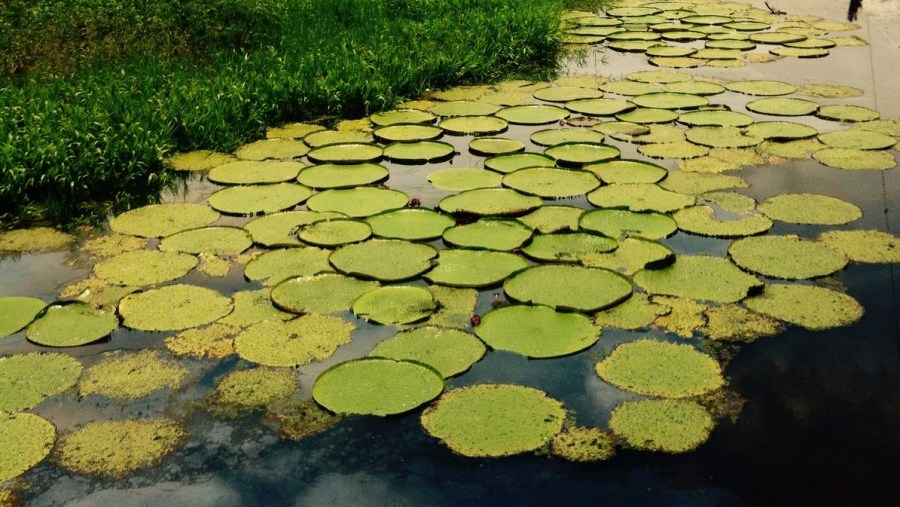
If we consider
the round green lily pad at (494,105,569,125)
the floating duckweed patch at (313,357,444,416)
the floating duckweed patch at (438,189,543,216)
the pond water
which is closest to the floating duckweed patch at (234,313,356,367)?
the pond water

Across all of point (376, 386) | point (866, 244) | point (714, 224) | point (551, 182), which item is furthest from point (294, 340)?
point (866, 244)

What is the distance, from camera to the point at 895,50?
275 inches

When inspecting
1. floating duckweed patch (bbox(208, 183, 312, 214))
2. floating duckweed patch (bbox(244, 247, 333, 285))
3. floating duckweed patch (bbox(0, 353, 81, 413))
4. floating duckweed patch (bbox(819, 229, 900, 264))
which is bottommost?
floating duckweed patch (bbox(819, 229, 900, 264))

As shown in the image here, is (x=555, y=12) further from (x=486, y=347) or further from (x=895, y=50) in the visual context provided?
(x=486, y=347)

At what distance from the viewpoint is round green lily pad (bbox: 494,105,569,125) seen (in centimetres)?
535

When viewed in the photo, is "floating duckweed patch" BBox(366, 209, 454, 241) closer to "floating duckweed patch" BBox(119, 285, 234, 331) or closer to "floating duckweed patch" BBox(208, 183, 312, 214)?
"floating duckweed patch" BBox(208, 183, 312, 214)

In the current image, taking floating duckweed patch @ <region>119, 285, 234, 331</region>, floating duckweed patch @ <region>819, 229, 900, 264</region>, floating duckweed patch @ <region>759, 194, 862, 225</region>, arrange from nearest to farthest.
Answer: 1. floating duckweed patch @ <region>119, 285, 234, 331</region>
2. floating duckweed patch @ <region>819, 229, 900, 264</region>
3. floating duckweed patch @ <region>759, 194, 862, 225</region>

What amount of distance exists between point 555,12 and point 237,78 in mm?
Result: 3278

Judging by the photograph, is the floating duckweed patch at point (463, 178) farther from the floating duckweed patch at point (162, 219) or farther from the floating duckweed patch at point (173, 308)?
the floating duckweed patch at point (173, 308)

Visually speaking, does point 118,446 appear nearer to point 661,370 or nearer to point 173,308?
point 173,308

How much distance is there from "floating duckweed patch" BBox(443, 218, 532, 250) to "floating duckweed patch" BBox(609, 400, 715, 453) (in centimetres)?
115

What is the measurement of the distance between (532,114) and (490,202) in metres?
1.60

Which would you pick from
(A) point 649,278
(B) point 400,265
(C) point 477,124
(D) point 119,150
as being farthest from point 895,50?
(D) point 119,150

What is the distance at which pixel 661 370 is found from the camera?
2.74m
